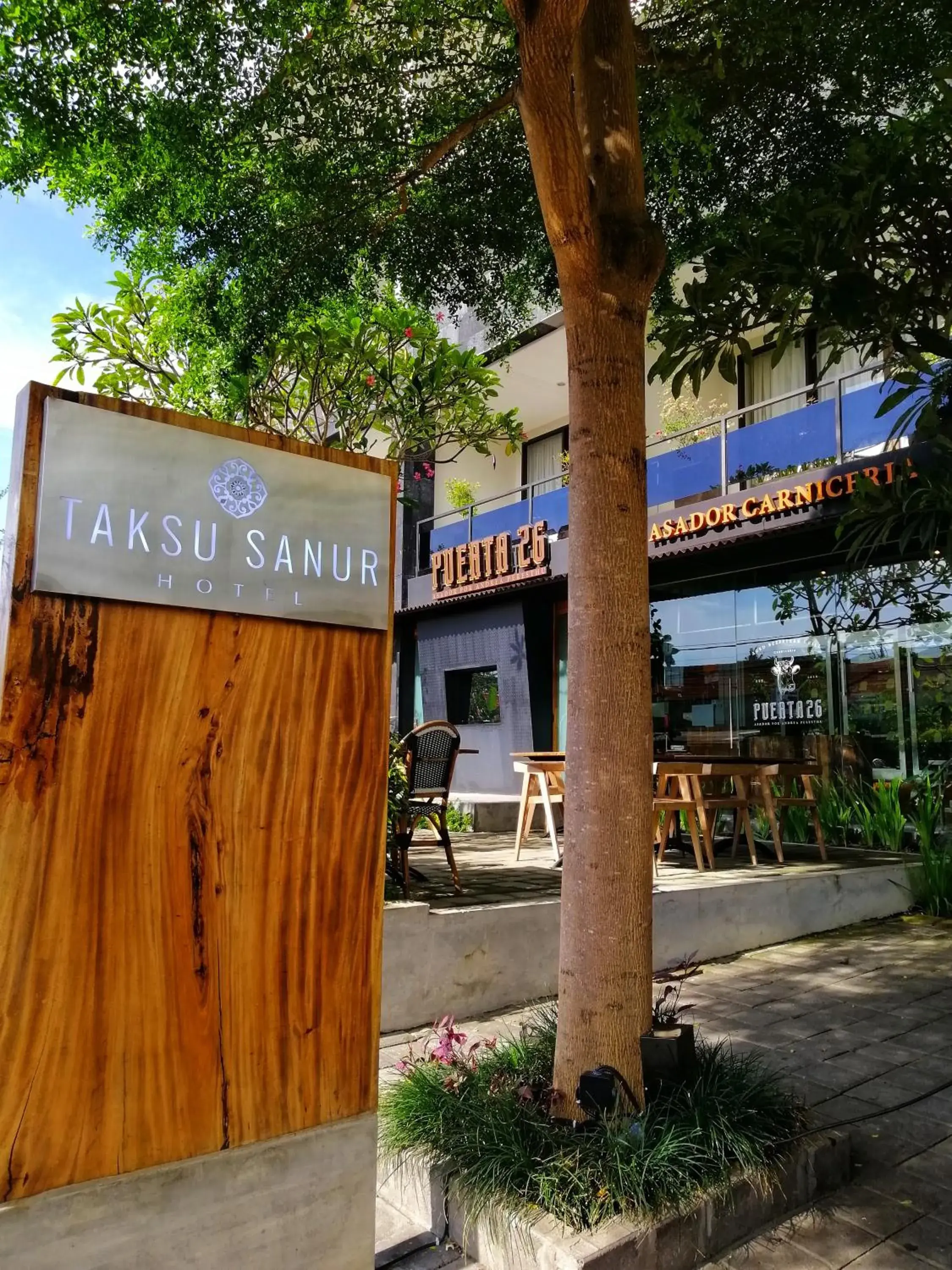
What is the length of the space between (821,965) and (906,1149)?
2.29 metres

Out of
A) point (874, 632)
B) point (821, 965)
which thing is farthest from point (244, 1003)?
point (874, 632)

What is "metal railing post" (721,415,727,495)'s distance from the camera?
9514 millimetres

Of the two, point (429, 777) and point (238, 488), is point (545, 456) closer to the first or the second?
point (429, 777)

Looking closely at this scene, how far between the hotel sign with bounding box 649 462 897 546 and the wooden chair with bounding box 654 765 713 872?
2.74 metres

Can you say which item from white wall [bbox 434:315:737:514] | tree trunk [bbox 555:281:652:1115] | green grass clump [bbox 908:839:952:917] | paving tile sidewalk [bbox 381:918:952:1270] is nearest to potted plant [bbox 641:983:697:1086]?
tree trunk [bbox 555:281:652:1115]

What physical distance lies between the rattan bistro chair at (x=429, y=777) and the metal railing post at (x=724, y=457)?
5.39 metres

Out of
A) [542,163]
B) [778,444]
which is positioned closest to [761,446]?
[778,444]

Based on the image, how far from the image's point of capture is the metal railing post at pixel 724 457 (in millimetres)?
9514

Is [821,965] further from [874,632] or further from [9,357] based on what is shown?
[9,357]

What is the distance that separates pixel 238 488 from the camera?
71.2 inches

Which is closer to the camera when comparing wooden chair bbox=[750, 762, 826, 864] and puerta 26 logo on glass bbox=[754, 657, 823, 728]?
wooden chair bbox=[750, 762, 826, 864]

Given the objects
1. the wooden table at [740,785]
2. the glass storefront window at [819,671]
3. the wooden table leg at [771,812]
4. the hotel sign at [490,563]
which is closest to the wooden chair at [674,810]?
the wooden table at [740,785]

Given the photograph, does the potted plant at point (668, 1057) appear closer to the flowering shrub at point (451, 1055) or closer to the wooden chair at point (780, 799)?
the flowering shrub at point (451, 1055)

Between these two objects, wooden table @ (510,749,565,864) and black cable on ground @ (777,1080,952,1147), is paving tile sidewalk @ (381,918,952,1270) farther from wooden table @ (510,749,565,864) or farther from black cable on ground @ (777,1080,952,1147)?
wooden table @ (510,749,565,864)
